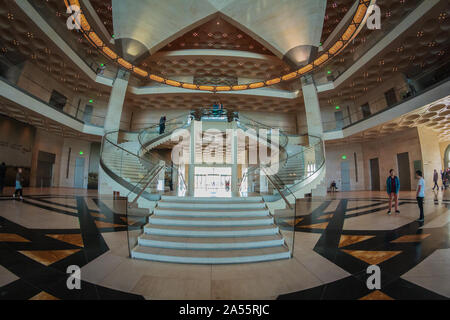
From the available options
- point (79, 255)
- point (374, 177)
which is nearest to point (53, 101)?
point (79, 255)

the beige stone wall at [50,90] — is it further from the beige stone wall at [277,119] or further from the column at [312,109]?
the column at [312,109]

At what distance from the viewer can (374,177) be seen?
15641mm

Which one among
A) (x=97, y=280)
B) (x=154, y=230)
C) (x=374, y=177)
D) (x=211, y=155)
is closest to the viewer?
(x=97, y=280)

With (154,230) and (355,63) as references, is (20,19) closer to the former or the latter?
(154,230)

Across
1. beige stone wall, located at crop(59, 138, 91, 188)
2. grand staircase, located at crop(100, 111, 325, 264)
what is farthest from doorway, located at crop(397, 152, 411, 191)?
beige stone wall, located at crop(59, 138, 91, 188)

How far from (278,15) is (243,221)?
50.3 ft

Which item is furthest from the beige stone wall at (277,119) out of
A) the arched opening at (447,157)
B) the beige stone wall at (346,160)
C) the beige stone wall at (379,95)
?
the arched opening at (447,157)

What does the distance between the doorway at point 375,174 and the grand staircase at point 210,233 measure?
15.5 metres

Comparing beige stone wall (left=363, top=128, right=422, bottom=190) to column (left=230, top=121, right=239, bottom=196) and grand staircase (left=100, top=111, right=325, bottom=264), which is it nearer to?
column (left=230, top=121, right=239, bottom=196)

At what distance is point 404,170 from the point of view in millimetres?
13477

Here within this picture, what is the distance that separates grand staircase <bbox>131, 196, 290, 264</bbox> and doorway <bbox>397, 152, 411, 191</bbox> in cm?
1446

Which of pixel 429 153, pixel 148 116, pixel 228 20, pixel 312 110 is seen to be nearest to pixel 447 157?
pixel 429 153

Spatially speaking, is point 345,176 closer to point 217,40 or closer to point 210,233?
point 217,40

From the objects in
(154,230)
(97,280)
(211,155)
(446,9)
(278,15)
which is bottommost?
(97,280)
